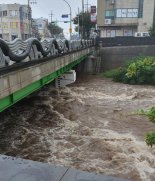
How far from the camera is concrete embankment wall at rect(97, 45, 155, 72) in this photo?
40094 millimetres

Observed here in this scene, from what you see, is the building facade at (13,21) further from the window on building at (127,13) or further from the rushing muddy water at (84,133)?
the rushing muddy water at (84,133)

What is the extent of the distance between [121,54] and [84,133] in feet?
91.0

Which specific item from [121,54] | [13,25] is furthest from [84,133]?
[13,25]

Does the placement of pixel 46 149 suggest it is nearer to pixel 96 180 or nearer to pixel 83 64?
pixel 96 180

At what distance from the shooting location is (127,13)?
204ft

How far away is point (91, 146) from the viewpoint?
12.2 meters

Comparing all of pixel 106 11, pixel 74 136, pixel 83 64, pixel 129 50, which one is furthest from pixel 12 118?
pixel 106 11

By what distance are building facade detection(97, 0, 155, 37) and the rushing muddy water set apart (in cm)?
4025

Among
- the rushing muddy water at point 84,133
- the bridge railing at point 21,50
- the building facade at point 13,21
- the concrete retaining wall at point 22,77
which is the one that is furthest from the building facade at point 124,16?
the concrete retaining wall at point 22,77

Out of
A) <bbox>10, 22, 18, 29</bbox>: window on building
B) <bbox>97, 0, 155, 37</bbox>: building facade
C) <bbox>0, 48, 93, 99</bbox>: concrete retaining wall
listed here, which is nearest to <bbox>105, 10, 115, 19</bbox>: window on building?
<bbox>97, 0, 155, 37</bbox>: building facade

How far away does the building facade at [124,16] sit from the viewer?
198 feet

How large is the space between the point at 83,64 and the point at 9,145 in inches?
1061

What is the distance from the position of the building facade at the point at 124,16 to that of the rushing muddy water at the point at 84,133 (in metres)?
40.3

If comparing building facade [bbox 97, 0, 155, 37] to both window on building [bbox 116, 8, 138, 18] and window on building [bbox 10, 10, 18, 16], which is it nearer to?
window on building [bbox 116, 8, 138, 18]
